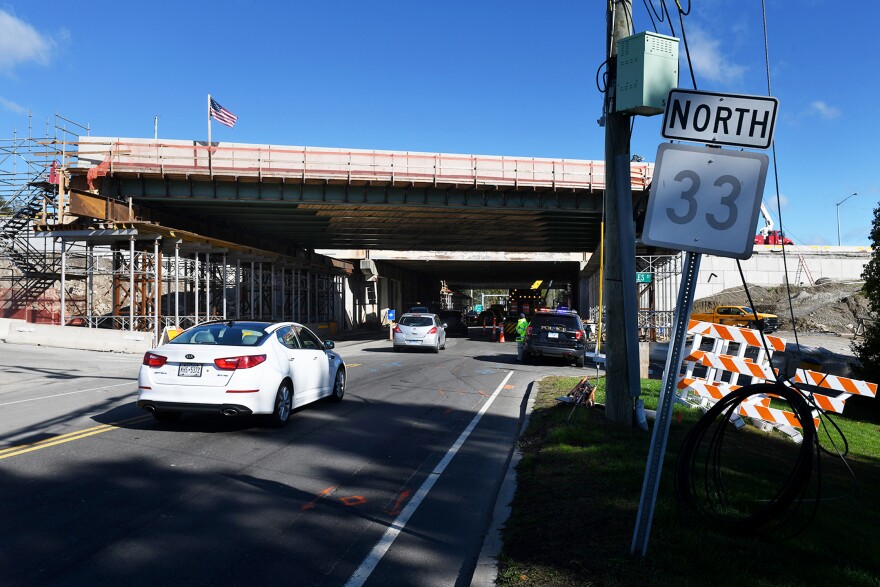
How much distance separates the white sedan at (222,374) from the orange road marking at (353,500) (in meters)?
2.84

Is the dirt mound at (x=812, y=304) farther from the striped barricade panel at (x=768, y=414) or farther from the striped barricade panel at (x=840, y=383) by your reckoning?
the striped barricade panel at (x=768, y=414)

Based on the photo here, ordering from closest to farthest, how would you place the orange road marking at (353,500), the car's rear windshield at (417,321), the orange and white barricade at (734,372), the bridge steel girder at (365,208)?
1. the orange road marking at (353,500)
2. the orange and white barricade at (734,372)
3. the car's rear windshield at (417,321)
4. the bridge steel girder at (365,208)

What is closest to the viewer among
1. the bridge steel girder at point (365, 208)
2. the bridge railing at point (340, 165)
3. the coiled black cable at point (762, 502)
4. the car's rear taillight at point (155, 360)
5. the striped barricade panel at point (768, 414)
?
the coiled black cable at point (762, 502)

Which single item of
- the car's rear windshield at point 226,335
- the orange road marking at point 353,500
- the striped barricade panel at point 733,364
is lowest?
the orange road marking at point 353,500

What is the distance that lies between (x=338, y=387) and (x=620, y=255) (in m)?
5.66

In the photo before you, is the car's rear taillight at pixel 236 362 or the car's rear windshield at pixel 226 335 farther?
the car's rear windshield at pixel 226 335

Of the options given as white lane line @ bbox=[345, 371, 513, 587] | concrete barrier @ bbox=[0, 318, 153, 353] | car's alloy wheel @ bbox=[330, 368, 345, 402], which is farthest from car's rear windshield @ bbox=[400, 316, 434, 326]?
white lane line @ bbox=[345, 371, 513, 587]

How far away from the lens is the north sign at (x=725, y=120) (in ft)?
14.6

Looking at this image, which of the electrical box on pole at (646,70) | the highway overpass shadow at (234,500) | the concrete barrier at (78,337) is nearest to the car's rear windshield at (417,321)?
the concrete barrier at (78,337)

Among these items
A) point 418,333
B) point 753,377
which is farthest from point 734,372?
point 418,333

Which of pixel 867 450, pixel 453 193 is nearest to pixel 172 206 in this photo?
pixel 453 193

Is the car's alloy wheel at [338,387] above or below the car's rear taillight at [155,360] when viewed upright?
below

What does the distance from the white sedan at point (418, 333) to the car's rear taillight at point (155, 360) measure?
1890 cm

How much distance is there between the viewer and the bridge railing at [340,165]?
29.9 m
